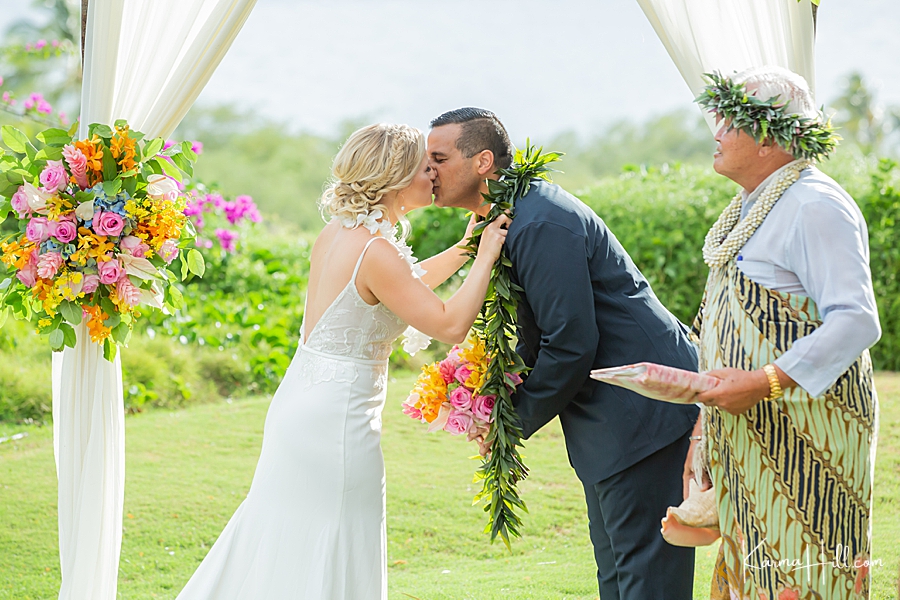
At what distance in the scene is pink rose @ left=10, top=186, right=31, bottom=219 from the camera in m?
3.07

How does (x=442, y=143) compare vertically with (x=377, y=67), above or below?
below

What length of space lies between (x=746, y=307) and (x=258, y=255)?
848 cm

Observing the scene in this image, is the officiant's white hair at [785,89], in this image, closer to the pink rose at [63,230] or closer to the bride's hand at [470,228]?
the bride's hand at [470,228]

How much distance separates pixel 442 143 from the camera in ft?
9.71

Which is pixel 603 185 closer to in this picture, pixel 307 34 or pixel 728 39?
pixel 728 39

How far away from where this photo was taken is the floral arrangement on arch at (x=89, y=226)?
309 centimetres

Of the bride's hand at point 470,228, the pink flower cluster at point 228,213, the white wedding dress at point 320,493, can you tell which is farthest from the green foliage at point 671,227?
the white wedding dress at point 320,493

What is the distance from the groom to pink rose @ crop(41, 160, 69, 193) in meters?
1.40

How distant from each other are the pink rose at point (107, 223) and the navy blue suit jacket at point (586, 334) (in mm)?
1483

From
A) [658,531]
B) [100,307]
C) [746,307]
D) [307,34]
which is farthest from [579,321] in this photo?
[307,34]

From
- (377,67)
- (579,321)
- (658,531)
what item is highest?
(377,67)

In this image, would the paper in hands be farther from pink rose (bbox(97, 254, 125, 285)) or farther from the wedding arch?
pink rose (bbox(97, 254, 125, 285))

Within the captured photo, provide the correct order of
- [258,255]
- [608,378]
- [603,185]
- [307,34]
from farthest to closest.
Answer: [307,34], [258,255], [603,185], [608,378]

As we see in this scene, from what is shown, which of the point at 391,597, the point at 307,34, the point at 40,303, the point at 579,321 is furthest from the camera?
the point at 307,34
